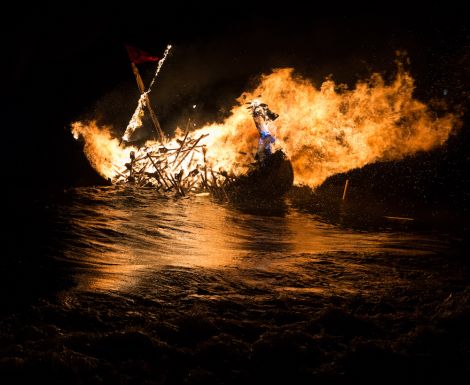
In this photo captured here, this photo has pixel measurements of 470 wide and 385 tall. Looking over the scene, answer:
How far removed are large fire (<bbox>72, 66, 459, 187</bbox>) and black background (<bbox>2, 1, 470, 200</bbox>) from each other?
0.54 meters

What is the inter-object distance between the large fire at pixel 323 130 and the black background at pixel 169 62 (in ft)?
1.79

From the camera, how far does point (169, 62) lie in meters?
19.5

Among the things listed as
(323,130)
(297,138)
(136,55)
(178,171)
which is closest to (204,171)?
(178,171)

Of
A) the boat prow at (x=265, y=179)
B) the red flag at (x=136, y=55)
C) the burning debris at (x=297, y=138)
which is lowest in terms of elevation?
the boat prow at (x=265, y=179)

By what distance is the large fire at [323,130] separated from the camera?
1167 cm

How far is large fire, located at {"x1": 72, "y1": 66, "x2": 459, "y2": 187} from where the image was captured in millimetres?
11672

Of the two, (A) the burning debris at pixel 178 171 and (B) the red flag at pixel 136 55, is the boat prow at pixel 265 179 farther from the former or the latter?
(B) the red flag at pixel 136 55

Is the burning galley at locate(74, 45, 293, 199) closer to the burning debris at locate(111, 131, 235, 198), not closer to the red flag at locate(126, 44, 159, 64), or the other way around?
the burning debris at locate(111, 131, 235, 198)

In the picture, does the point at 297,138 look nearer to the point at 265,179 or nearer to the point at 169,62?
the point at 265,179

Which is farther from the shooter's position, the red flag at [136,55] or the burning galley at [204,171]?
the red flag at [136,55]

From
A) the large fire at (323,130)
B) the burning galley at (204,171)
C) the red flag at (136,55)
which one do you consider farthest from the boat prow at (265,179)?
the red flag at (136,55)

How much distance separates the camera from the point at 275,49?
52.2ft

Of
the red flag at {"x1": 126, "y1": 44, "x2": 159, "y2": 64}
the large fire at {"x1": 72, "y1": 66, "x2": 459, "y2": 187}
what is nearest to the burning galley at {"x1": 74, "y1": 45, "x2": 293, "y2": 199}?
the large fire at {"x1": 72, "y1": 66, "x2": 459, "y2": 187}

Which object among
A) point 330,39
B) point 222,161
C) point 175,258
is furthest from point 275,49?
point 175,258
